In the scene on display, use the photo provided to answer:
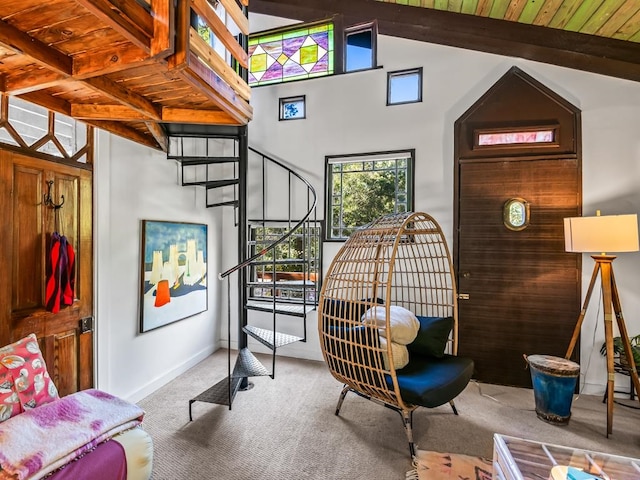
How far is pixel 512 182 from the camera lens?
3.22 metres

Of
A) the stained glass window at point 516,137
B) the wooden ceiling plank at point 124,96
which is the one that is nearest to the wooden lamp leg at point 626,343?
the stained glass window at point 516,137

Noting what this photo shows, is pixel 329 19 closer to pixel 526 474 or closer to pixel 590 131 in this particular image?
pixel 590 131

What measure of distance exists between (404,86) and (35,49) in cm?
327

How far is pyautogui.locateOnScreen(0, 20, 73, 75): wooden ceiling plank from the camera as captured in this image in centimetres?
138

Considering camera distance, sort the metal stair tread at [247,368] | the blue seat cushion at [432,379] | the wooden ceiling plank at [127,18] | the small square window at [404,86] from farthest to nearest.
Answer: the small square window at [404,86]
the metal stair tread at [247,368]
the blue seat cushion at [432,379]
the wooden ceiling plank at [127,18]

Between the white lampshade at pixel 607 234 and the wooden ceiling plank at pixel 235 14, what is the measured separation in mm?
3059

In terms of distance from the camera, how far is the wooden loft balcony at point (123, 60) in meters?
1.38

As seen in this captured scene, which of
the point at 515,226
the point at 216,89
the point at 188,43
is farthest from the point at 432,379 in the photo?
the point at 188,43

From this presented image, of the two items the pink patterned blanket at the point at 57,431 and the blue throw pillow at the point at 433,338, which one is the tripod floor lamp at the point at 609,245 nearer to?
the blue throw pillow at the point at 433,338

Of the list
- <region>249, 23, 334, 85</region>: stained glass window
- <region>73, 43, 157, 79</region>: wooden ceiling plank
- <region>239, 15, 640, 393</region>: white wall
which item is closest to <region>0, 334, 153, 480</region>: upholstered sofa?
<region>73, 43, 157, 79</region>: wooden ceiling plank

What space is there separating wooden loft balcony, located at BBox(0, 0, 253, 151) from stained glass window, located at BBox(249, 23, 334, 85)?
1.65m

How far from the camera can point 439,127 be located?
3.43 metres

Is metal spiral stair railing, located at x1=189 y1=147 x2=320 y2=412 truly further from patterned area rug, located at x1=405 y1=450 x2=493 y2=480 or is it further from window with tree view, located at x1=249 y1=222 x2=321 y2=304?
patterned area rug, located at x1=405 y1=450 x2=493 y2=480

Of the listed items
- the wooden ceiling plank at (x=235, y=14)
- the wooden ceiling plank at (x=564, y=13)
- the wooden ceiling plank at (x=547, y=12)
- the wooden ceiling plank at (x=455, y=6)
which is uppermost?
the wooden ceiling plank at (x=455, y=6)
